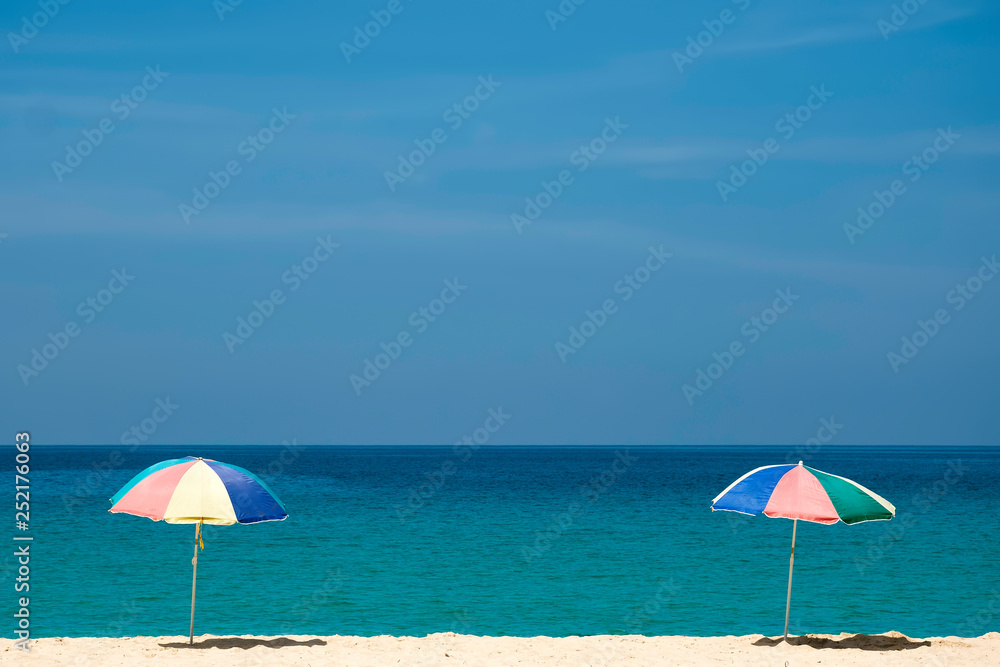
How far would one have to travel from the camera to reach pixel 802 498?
11523 mm

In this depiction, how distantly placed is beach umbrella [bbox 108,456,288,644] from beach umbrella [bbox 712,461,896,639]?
213 inches

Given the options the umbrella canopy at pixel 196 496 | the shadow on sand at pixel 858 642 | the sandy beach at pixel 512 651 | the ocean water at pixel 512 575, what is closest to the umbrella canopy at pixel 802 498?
the sandy beach at pixel 512 651

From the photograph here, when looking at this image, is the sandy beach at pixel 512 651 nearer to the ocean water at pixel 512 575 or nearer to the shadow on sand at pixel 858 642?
the shadow on sand at pixel 858 642

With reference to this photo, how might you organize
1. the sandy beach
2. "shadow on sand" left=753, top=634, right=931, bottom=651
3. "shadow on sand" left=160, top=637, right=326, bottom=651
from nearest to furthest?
the sandy beach < "shadow on sand" left=160, top=637, right=326, bottom=651 < "shadow on sand" left=753, top=634, right=931, bottom=651

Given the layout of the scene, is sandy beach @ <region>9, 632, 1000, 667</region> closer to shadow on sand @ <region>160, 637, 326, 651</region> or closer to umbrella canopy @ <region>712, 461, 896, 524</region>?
shadow on sand @ <region>160, 637, 326, 651</region>

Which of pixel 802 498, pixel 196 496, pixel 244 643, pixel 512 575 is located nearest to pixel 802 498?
pixel 802 498

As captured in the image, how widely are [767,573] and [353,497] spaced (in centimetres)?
3420

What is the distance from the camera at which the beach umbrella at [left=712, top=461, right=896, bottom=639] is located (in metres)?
11.4

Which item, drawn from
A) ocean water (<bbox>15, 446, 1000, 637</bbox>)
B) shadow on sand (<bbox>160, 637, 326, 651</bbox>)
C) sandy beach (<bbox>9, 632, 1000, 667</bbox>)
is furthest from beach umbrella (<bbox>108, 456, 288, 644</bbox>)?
ocean water (<bbox>15, 446, 1000, 637</bbox>)

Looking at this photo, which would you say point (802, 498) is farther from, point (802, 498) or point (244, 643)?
point (244, 643)

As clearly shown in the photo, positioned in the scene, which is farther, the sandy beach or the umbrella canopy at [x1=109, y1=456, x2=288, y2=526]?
the sandy beach

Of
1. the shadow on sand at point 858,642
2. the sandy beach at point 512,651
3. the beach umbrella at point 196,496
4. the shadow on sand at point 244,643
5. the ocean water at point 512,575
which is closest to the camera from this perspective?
the beach umbrella at point 196,496

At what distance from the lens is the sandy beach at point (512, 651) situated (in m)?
12.0

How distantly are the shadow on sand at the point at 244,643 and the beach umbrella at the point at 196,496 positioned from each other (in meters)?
2.74
